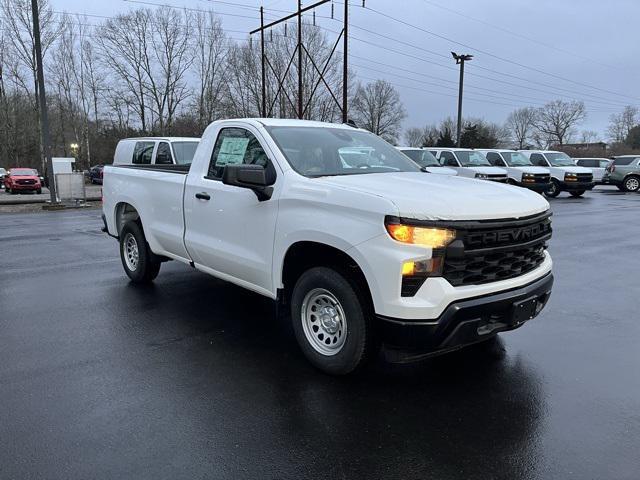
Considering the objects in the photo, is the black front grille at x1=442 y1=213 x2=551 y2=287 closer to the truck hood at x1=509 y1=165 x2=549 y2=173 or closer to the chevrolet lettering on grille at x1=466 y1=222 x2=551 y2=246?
the chevrolet lettering on grille at x1=466 y1=222 x2=551 y2=246

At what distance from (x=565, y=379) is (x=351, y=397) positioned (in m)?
1.72

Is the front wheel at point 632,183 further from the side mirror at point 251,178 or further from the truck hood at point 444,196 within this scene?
the side mirror at point 251,178

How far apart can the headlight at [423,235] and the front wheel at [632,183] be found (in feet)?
Result: 94.9

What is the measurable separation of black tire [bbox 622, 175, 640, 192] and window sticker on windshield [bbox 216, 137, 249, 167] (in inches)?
1119

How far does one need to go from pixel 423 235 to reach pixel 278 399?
156 cm

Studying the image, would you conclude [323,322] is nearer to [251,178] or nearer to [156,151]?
[251,178]

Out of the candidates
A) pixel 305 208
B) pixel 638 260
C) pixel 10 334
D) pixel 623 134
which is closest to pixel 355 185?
pixel 305 208

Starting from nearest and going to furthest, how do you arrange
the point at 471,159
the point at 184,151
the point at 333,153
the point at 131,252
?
the point at 333,153 → the point at 131,252 → the point at 184,151 → the point at 471,159

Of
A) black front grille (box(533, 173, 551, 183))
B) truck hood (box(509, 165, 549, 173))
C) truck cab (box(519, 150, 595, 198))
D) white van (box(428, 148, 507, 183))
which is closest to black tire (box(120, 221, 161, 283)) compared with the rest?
white van (box(428, 148, 507, 183))

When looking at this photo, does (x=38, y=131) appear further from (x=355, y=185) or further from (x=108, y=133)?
(x=355, y=185)

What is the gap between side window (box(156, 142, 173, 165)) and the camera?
33.6ft

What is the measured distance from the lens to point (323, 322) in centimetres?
399

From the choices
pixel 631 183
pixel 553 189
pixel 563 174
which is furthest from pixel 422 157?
pixel 631 183

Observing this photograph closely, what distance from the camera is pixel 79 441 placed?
3039 millimetres
